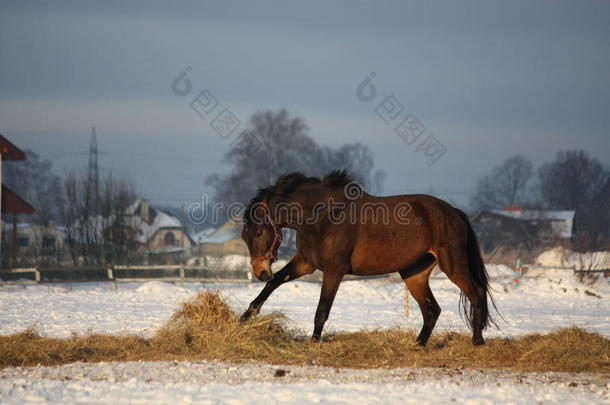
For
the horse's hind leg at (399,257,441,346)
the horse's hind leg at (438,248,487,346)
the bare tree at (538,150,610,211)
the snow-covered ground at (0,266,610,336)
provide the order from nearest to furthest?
the horse's hind leg at (438,248,487,346)
the horse's hind leg at (399,257,441,346)
the snow-covered ground at (0,266,610,336)
the bare tree at (538,150,610,211)

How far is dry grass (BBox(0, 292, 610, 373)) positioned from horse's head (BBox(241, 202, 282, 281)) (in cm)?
57

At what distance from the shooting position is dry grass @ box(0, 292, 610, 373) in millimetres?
7430

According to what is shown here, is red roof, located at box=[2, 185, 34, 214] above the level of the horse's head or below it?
above

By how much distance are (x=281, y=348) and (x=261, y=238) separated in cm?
127

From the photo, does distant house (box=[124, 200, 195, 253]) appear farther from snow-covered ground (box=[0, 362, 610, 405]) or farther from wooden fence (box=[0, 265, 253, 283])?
snow-covered ground (box=[0, 362, 610, 405])

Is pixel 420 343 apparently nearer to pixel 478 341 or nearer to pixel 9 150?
pixel 478 341

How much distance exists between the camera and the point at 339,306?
15.6 meters

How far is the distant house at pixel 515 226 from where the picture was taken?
47469 millimetres

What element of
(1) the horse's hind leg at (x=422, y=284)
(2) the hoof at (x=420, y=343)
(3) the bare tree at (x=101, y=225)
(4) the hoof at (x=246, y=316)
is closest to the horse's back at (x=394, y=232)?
(1) the horse's hind leg at (x=422, y=284)

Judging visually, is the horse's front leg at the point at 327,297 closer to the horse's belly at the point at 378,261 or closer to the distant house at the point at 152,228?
the horse's belly at the point at 378,261

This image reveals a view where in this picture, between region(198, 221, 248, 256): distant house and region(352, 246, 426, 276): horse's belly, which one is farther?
region(198, 221, 248, 256): distant house

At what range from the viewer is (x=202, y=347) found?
7.85 meters

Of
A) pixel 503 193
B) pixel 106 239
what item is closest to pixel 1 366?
pixel 106 239

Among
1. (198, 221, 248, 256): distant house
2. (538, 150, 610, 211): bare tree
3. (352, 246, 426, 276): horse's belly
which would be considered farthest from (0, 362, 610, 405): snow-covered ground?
(538, 150, 610, 211): bare tree
